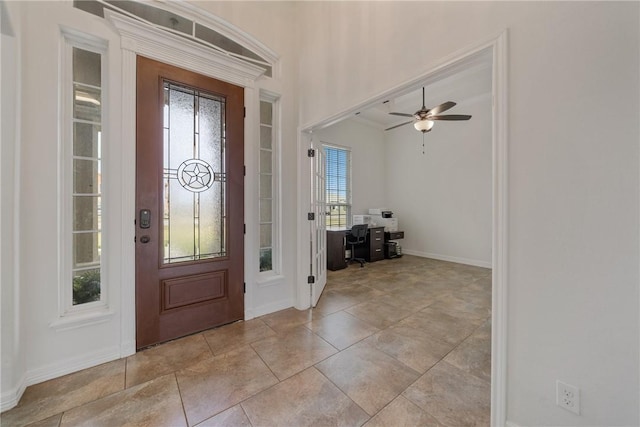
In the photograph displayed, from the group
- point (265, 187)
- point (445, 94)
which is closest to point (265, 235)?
point (265, 187)

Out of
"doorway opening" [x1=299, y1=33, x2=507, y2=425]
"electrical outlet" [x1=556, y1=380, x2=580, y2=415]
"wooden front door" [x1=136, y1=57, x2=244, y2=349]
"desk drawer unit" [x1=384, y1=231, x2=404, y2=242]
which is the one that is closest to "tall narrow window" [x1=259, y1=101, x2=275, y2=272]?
"wooden front door" [x1=136, y1=57, x2=244, y2=349]

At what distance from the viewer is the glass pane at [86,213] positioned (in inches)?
76.7

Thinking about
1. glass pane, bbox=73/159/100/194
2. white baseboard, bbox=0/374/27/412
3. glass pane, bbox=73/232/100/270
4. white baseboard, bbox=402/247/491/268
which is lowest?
white baseboard, bbox=0/374/27/412

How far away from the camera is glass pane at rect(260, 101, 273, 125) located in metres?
2.90

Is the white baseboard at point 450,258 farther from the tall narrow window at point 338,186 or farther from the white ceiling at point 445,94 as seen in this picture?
the white ceiling at point 445,94

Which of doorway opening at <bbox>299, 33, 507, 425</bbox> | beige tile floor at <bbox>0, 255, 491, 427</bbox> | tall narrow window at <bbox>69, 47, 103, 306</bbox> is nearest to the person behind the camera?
doorway opening at <bbox>299, 33, 507, 425</bbox>

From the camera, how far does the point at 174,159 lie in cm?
230

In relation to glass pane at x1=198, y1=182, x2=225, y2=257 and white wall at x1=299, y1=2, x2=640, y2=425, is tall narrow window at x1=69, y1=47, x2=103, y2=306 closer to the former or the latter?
glass pane at x1=198, y1=182, x2=225, y2=257

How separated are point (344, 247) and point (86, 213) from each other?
13.2 feet

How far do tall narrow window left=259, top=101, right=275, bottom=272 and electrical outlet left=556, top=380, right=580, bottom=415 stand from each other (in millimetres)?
2492

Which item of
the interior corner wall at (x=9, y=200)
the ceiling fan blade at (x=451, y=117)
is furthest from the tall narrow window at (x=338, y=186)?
the interior corner wall at (x=9, y=200)

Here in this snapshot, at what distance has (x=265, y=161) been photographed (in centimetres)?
292

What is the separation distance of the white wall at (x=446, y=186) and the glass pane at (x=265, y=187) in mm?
4514

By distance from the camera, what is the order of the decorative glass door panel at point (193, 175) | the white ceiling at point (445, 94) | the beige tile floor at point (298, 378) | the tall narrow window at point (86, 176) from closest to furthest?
the beige tile floor at point (298, 378)
the tall narrow window at point (86, 176)
the decorative glass door panel at point (193, 175)
the white ceiling at point (445, 94)
